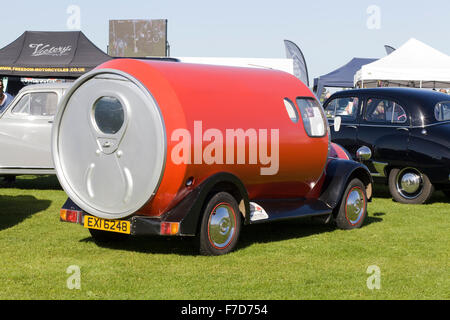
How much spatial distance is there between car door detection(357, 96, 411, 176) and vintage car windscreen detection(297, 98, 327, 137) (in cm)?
344

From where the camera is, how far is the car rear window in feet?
39.1

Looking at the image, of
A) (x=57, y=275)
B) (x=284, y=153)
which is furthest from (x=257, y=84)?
(x=57, y=275)

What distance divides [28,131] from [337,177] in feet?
20.7

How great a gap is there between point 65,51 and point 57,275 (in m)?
18.6

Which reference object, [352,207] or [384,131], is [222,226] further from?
Result: [384,131]

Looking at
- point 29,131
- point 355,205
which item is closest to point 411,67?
point 29,131

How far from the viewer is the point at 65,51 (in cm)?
2398

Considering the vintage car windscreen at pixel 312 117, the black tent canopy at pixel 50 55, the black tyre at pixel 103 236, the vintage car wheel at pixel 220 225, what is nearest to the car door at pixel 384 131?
the vintage car windscreen at pixel 312 117

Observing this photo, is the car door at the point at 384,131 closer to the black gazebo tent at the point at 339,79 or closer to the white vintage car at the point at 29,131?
the white vintage car at the point at 29,131

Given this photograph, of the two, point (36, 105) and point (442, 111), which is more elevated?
point (442, 111)

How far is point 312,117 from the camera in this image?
8.78m

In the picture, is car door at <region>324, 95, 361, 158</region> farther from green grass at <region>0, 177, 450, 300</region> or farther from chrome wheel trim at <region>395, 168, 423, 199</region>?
green grass at <region>0, 177, 450, 300</region>
